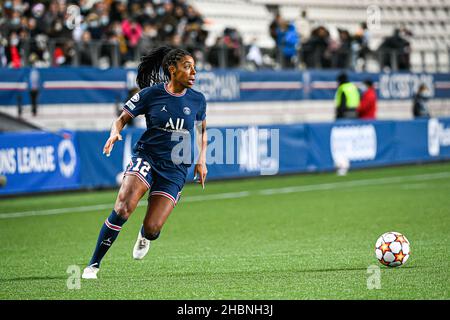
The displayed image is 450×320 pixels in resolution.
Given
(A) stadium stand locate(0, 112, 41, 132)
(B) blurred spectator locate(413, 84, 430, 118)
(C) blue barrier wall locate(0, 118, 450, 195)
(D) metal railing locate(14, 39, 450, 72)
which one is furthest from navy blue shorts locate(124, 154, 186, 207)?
(B) blurred spectator locate(413, 84, 430, 118)

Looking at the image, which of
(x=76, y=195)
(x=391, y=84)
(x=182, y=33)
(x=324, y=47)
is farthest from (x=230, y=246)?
(x=391, y=84)

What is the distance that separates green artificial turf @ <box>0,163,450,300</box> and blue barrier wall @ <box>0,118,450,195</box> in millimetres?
558

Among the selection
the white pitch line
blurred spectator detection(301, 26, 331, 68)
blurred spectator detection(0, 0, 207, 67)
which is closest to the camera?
the white pitch line

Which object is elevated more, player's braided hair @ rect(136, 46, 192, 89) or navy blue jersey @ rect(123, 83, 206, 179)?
player's braided hair @ rect(136, 46, 192, 89)

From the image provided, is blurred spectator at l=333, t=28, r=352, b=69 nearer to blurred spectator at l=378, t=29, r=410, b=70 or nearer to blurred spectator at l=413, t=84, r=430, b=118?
blurred spectator at l=378, t=29, r=410, b=70

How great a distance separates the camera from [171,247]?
12.2m

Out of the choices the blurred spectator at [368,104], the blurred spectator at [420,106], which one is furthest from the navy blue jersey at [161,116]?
the blurred spectator at [420,106]

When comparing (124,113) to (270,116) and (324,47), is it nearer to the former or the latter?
(270,116)

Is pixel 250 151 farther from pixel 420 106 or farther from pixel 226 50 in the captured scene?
pixel 420 106

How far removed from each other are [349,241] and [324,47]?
1933cm

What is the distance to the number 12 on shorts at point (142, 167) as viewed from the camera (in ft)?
30.3

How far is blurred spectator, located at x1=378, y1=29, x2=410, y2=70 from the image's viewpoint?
33469mm

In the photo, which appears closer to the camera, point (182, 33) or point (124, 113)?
point (124, 113)

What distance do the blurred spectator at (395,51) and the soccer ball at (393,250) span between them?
81.2 feet
